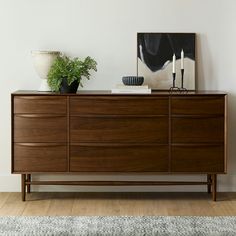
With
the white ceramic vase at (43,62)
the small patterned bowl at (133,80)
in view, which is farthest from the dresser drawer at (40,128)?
the small patterned bowl at (133,80)

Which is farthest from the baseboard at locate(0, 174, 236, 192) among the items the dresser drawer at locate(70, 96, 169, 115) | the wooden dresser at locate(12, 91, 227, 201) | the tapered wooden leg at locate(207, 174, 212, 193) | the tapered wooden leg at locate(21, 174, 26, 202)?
the dresser drawer at locate(70, 96, 169, 115)

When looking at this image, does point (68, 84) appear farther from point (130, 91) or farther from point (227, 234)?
point (227, 234)

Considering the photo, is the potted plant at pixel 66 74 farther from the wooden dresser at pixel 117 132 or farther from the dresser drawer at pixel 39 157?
the dresser drawer at pixel 39 157

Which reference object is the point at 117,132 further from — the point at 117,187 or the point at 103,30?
the point at 103,30

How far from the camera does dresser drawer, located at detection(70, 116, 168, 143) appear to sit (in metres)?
4.70

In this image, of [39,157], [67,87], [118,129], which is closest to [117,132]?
[118,129]

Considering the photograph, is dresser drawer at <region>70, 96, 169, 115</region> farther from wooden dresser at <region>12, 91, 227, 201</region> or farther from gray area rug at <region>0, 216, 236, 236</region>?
gray area rug at <region>0, 216, 236, 236</region>

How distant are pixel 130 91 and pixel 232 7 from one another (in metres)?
1.06

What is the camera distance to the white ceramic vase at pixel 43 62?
4.86 meters

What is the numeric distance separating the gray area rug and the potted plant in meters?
0.96

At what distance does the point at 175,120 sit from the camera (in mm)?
4699

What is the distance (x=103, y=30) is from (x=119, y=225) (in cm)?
162

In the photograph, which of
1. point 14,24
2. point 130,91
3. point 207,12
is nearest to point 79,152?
point 130,91

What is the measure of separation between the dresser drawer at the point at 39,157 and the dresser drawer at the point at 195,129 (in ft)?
2.65
